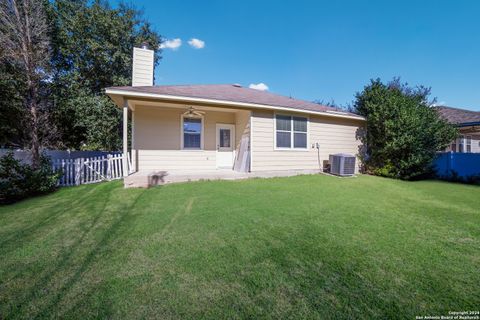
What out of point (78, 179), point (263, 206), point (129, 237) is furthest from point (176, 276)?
point (78, 179)

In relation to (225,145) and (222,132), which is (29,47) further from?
(225,145)

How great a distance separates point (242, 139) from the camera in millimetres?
8562

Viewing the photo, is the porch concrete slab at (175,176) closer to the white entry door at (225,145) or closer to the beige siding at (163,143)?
the beige siding at (163,143)

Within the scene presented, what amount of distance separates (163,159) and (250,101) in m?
3.99

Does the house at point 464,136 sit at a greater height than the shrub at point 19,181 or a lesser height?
greater

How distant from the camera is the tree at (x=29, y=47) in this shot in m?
7.77

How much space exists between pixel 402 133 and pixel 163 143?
9.28m

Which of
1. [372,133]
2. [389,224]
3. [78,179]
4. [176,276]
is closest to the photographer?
[176,276]

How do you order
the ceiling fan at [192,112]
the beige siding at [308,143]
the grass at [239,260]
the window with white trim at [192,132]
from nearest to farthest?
1. the grass at [239,260]
2. the beige siding at [308,143]
3. the ceiling fan at [192,112]
4. the window with white trim at [192,132]

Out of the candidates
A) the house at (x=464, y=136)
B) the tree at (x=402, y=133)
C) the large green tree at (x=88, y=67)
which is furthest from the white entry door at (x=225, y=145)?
the house at (x=464, y=136)

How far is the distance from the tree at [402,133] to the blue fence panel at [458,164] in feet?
2.80

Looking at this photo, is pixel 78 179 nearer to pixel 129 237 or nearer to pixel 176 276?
pixel 129 237

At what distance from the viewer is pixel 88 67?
13398mm

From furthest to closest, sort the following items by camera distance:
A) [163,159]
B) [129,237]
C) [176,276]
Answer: [163,159] < [129,237] < [176,276]
